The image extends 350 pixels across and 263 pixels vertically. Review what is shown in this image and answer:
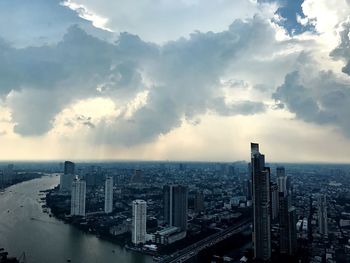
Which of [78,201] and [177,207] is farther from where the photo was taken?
[78,201]

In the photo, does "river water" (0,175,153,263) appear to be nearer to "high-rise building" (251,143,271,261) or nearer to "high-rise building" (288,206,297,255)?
"high-rise building" (251,143,271,261)

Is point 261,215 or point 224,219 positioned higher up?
point 261,215

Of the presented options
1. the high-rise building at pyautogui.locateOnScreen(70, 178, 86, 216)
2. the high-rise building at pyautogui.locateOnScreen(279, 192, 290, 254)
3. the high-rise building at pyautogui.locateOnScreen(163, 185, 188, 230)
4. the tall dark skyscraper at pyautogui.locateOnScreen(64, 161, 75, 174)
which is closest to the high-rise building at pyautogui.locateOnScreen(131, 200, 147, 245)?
the high-rise building at pyautogui.locateOnScreen(163, 185, 188, 230)

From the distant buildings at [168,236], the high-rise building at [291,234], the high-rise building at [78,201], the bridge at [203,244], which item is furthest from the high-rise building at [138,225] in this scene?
the high-rise building at [78,201]

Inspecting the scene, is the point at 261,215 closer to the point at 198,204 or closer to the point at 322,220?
the point at 322,220

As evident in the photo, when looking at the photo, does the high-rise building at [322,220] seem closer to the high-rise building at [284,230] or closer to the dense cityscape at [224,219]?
the dense cityscape at [224,219]

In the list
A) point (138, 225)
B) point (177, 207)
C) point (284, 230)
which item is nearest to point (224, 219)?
point (177, 207)

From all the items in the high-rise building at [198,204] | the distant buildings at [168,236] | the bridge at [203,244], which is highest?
the high-rise building at [198,204]
